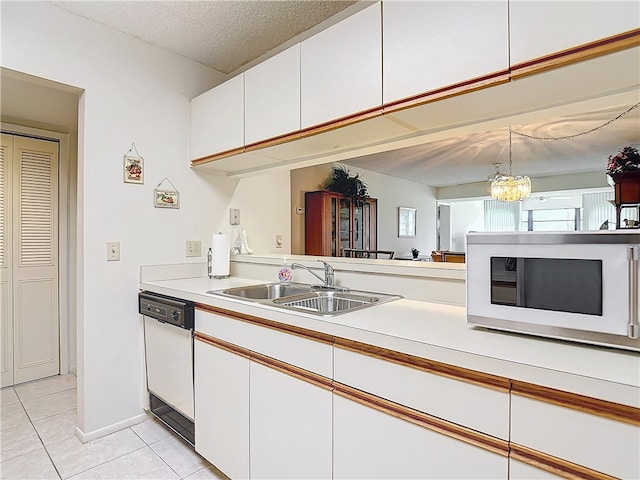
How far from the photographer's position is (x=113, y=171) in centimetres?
214

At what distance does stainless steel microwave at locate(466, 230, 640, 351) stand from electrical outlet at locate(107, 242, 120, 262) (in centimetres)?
198

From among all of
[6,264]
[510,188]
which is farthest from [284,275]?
[6,264]

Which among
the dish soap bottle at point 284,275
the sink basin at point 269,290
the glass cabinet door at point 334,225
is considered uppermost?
the glass cabinet door at point 334,225

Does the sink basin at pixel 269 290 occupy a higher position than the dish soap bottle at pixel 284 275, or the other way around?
the dish soap bottle at pixel 284 275

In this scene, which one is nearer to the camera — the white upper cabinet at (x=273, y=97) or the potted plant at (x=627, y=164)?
the potted plant at (x=627, y=164)

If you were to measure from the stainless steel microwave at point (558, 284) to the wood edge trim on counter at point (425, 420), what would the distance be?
1.01 ft

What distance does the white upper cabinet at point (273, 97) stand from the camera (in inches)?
68.2

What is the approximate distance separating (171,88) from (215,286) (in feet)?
4.53

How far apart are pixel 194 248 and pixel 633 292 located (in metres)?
2.33

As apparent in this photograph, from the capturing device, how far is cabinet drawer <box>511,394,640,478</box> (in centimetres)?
69

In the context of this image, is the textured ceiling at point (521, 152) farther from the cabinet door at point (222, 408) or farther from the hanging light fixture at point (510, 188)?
the cabinet door at point (222, 408)

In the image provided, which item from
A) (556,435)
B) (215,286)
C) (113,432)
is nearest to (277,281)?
(215,286)

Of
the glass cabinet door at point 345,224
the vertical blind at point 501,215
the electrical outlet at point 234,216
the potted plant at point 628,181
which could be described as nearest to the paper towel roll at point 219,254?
the electrical outlet at point 234,216

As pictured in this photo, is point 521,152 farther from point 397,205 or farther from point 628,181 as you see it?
point 628,181
